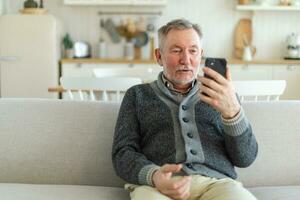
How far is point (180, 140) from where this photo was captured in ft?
5.36

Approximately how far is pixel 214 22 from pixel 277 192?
3706 millimetres

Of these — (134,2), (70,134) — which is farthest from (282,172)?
(134,2)

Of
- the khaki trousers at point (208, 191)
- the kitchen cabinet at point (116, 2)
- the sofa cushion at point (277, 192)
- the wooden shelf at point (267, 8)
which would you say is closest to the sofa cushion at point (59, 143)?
the khaki trousers at point (208, 191)

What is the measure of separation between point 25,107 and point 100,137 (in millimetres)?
368

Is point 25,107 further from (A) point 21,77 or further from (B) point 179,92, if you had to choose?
(A) point 21,77

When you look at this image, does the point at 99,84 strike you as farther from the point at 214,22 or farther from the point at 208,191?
the point at 214,22

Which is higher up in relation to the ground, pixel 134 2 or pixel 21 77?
pixel 134 2

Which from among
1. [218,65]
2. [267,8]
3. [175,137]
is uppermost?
[267,8]

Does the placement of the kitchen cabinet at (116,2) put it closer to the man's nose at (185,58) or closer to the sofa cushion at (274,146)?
the sofa cushion at (274,146)

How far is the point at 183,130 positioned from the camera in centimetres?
164

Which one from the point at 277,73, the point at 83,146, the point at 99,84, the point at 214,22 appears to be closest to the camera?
the point at 83,146

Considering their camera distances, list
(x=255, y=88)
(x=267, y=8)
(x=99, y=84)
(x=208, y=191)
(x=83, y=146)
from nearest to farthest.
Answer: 1. (x=208, y=191)
2. (x=83, y=146)
3. (x=255, y=88)
4. (x=99, y=84)
5. (x=267, y=8)

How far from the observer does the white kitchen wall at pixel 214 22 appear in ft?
17.0

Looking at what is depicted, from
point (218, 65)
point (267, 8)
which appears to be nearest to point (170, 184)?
point (218, 65)
